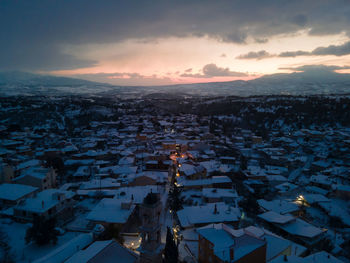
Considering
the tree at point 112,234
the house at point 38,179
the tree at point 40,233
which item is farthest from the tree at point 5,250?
the house at point 38,179

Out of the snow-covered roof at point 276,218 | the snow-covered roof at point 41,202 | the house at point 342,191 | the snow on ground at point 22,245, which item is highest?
the snow-covered roof at point 41,202

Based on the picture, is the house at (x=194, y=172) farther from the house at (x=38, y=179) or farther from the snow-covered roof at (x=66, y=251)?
the house at (x=38, y=179)

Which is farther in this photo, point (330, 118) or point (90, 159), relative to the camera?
point (330, 118)

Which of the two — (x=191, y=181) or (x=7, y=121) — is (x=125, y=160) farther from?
(x=7, y=121)

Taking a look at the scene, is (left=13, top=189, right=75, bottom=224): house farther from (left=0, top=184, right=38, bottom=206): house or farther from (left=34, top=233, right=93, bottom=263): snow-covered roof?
(left=34, top=233, right=93, bottom=263): snow-covered roof

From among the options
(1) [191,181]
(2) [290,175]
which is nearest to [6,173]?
(1) [191,181]
